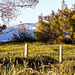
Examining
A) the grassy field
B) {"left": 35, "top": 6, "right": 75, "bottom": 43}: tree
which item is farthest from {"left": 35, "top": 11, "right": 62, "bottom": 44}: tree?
the grassy field

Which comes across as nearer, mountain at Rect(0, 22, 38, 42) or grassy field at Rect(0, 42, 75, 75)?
grassy field at Rect(0, 42, 75, 75)

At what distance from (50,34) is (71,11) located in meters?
2.78

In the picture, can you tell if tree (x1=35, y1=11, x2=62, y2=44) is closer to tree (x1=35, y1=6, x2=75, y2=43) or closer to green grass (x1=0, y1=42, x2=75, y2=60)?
tree (x1=35, y1=6, x2=75, y2=43)

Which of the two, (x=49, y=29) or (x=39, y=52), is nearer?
(x=39, y=52)

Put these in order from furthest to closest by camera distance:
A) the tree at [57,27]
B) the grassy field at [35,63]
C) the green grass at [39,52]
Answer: the tree at [57,27] → the green grass at [39,52] → the grassy field at [35,63]

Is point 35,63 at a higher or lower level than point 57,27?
lower

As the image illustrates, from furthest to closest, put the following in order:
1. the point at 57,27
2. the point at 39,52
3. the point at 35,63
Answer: the point at 57,27
the point at 39,52
the point at 35,63

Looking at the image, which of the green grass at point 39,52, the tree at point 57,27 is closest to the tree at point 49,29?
the tree at point 57,27

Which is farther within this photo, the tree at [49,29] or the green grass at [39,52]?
the tree at [49,29]

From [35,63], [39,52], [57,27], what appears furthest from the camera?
[57,27]

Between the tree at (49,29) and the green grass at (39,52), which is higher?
the tree at (49,29)

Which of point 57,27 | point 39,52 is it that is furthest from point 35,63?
point 57,27

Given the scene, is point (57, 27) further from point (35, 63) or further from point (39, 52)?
point (35, 63)

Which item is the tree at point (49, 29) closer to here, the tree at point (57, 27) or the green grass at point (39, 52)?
the tree at point (57, 27)
